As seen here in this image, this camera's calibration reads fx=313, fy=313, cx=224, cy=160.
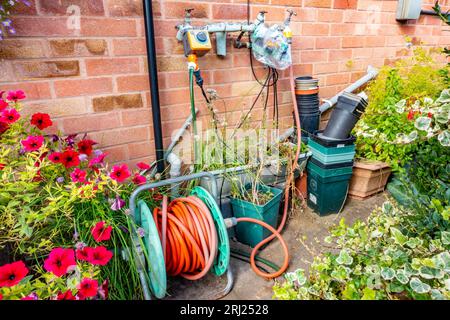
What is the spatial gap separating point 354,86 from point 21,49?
99.1 inches

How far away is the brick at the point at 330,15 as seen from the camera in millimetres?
2499

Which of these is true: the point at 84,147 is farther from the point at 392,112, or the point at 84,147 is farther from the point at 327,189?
the point at 392,112

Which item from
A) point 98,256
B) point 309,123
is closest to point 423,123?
point 309,123

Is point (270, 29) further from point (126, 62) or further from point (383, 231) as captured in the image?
point (383, 231)

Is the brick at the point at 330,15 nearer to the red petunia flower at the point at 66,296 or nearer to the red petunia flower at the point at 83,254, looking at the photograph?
the red petunia flower at the point at 83,254

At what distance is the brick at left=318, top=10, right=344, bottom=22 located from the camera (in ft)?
8.20

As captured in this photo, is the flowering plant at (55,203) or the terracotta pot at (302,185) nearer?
the flowering plant at (55,203)

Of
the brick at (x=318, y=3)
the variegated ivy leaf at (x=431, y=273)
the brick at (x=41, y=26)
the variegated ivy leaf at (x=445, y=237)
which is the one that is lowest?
the variegated ivy leaf at (x=431, y=273)

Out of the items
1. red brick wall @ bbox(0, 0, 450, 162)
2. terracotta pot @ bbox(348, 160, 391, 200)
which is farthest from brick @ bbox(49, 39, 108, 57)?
terracotta pot @ bbox(348, 160, 391, 200)

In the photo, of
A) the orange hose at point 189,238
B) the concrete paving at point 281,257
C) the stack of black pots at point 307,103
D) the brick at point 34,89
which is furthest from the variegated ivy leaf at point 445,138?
the brick at point 34,89

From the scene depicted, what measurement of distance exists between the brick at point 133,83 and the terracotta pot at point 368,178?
166cm

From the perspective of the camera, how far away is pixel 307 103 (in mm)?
2422

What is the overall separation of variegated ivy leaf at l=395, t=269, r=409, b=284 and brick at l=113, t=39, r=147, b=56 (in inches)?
66.8

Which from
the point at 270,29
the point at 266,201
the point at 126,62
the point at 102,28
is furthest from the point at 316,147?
the point at 102,28
